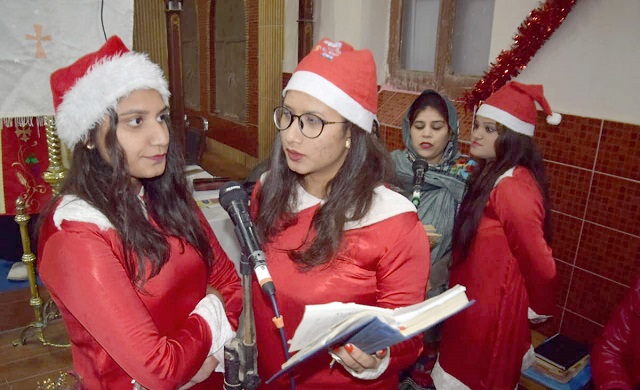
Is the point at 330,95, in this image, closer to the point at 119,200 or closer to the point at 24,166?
the point at 119,200

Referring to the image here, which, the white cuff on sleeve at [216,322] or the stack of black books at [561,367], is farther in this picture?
the stack of black books at [561,367]

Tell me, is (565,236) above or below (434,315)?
below

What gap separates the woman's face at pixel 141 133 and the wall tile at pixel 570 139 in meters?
2.25

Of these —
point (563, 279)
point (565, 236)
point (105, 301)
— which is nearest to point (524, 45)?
point (565, 236)

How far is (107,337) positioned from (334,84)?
0.91 meters

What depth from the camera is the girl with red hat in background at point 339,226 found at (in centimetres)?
132

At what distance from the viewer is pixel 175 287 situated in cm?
132

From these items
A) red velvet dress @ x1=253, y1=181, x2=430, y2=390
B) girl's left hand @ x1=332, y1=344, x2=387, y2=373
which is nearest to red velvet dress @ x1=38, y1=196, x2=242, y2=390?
red velvet dress @ x1=253, y1=181, x2=430, y2=390

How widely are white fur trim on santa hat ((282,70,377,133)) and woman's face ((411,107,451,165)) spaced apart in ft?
3.94

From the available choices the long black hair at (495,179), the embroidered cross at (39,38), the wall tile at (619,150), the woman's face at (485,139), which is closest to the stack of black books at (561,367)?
the long black hair at (495,179)

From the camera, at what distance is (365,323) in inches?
36.4

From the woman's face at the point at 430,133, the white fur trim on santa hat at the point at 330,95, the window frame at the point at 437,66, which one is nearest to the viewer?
the white fur trim on santa hat at the point at 330,95

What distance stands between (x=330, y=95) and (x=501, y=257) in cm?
123

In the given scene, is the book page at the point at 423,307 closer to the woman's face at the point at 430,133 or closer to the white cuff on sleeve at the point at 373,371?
the white cuff on sleeve at the point at 373,371
